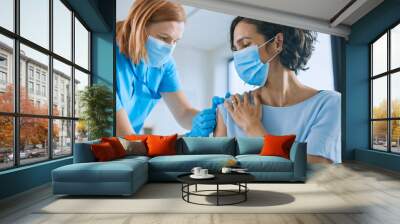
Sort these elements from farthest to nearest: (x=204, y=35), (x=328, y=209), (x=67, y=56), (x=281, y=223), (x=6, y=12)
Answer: (x=204, y=35) → (x=67, y=56) → (x=6, y=12) → (x=328, y=209) → (x=281, y=223)

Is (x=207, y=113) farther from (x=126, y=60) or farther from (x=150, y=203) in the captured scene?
(x=150, y=203)

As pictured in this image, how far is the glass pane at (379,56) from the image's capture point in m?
8.34

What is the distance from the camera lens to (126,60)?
8.50 metres

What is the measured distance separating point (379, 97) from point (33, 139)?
291 inches

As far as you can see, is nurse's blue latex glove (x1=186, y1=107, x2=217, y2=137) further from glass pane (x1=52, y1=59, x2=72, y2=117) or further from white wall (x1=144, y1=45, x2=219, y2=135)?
glass pane (x1=52, y1=59, x2=72, y2=117)

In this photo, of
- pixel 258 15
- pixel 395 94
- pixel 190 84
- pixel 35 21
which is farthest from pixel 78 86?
pixel 395 94

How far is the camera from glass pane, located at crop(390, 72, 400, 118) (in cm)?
774

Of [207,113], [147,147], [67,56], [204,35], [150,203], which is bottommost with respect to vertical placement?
[150,203]

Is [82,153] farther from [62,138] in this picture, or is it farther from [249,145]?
[249,145]

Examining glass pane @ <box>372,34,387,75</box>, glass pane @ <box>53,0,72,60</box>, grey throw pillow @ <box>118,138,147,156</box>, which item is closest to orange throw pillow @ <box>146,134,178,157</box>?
grey throw pillow @ <box>118,138,147,156</box>

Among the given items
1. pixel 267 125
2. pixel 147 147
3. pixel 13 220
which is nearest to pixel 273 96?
pixel 267 125

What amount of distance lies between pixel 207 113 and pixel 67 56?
3.27 metres

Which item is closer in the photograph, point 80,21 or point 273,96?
point 80,21

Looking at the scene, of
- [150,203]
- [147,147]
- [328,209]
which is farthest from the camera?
[147,147]
